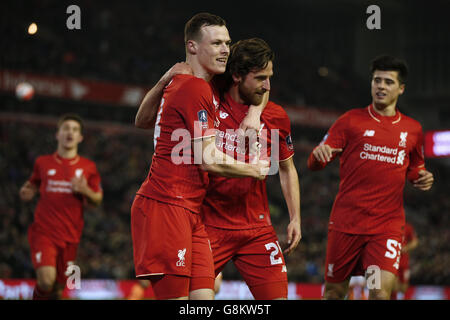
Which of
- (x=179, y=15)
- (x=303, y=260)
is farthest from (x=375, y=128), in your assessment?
(x=179, y=15)

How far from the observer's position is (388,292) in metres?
5.64

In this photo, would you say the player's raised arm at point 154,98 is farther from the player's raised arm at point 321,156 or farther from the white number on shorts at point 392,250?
the white number on shorts at point 392,250

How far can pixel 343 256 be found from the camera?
5953 millimetres

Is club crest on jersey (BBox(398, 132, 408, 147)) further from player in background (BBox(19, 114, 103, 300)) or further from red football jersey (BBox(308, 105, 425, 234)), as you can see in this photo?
player in background (BBox(19, 114, 103, 300))

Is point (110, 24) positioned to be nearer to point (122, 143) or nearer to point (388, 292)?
point (122, 143)

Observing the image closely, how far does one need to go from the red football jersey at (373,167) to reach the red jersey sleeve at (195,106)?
6.99ft

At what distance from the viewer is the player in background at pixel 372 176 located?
5.86 m

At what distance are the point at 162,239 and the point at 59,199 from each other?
A: 4229mm

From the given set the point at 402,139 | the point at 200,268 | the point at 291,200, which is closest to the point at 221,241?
the point at 200,268

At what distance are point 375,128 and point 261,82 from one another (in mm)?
1837

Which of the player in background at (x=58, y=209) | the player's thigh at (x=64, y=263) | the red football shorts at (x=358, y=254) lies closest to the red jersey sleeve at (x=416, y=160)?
the red football shorts at (x=358, y=254)

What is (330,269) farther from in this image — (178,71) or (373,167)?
(178,71)

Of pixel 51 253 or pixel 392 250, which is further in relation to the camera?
pixel 51 253

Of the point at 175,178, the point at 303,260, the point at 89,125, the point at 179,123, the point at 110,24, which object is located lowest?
the point at 303,260
